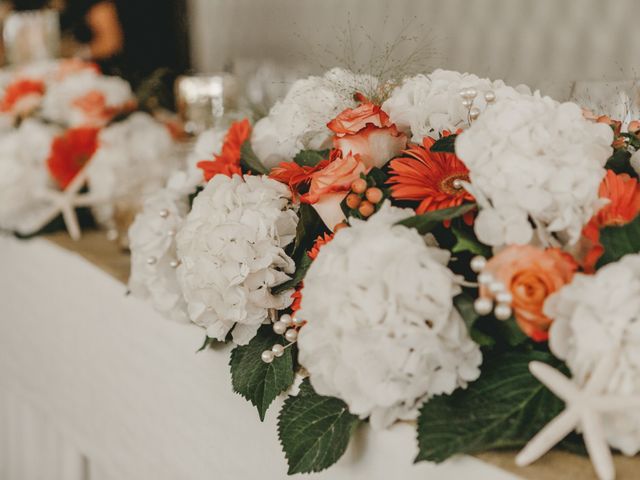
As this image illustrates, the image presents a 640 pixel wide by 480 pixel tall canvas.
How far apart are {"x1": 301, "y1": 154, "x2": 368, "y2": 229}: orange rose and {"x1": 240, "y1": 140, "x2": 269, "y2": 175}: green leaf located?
22 cm

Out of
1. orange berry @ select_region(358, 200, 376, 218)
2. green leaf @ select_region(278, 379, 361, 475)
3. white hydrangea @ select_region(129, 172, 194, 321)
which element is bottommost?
white hydrangea @ select_region(129, 172, 194, 321)

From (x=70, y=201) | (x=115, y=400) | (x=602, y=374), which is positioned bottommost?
(x=115, y=400)

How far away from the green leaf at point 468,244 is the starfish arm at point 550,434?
6.7 inches

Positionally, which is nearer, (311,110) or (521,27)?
(311,110)

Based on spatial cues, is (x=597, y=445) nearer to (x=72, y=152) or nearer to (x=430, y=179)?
(x=430, y=179)

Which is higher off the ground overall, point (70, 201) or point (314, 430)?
point (314, 430)

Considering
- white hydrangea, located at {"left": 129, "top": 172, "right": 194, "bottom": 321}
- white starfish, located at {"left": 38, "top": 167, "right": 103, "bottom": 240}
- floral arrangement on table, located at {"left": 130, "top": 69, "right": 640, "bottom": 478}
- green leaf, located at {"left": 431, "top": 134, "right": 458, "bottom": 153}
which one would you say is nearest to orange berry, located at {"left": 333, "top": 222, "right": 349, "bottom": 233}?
floral arrangement on table, located at {"left": 130, "top": 69, "right": 640, "bottom": 478}

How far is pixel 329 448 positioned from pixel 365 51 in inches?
25.4

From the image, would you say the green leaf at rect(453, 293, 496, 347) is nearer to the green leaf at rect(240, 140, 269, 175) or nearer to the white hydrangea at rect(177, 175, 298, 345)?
the white hydrangea at rect(177, 175, 298, 345)

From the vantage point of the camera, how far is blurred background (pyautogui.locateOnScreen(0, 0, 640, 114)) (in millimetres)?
1029

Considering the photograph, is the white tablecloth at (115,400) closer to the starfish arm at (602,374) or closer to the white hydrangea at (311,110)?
the starfish arm at (602,374)

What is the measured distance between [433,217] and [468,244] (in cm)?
4

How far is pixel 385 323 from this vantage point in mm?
659

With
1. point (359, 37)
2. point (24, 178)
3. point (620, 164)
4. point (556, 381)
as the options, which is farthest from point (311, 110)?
point (24, 178)
